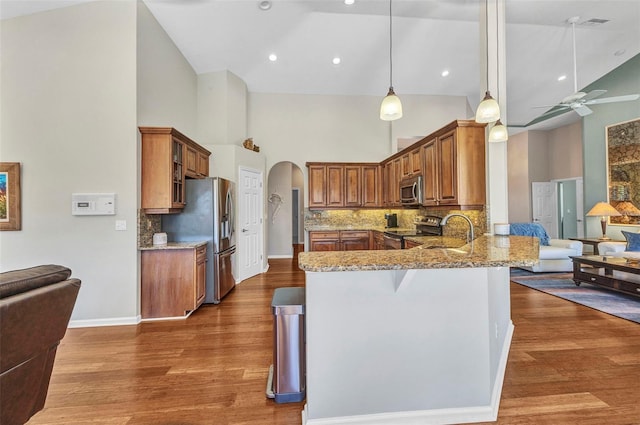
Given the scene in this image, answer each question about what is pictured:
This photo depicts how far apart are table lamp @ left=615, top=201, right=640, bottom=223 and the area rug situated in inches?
80.3

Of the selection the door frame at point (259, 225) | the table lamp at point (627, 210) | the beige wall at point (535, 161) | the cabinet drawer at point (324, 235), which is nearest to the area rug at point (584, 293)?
the table lamp at point (627, 210)

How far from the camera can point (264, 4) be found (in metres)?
4.01

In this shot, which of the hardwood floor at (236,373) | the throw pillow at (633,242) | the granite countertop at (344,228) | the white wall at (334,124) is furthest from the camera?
the white wall at (334,124)

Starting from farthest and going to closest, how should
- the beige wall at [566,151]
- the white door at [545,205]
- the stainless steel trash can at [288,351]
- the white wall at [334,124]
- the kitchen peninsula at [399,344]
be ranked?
the white door at [545,205] < the beige wall at [566,151] < the white wall at [334,124] < the stainless steel trash can at [288,351] < the kitchen peninsula at [399,344]

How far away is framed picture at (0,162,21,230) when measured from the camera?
317 centimetres

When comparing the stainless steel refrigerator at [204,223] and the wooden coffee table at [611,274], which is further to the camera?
the stainless steel refrigerator at [204,223]

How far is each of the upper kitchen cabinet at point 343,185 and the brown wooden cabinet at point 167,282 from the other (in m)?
3.22

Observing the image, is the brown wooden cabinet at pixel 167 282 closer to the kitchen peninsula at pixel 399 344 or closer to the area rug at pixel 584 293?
the kitchen peninsula at pixel 399 344

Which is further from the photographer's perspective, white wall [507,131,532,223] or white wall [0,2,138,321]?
white wall [507,131,532,223]

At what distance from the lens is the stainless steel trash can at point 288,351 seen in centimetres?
192

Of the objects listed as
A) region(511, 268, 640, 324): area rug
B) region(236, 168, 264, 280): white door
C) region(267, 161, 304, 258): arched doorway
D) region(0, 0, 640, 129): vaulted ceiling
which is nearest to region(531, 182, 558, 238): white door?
region(0, 0, 640, 129): vaulted ceiling

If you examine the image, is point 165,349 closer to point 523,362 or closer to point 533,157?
point 523,362

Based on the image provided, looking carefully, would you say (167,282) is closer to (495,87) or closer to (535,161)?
(495,87)

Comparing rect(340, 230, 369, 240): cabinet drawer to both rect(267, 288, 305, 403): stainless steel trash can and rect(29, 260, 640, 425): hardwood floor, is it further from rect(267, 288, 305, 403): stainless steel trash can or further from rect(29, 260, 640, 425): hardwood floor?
rect(267, 288, 305, 403): stainless steel trash can
